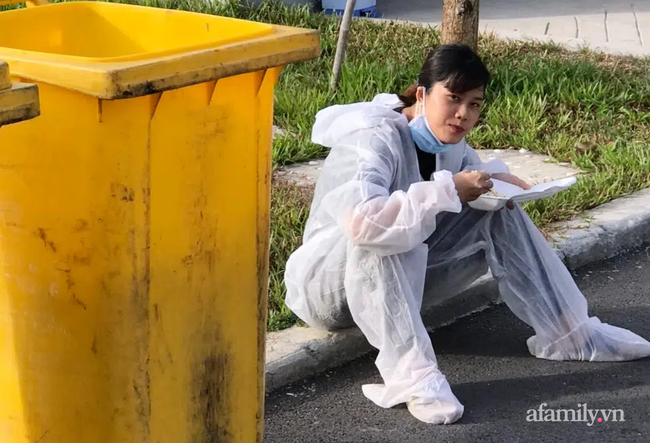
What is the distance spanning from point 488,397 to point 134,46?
156 centimetres

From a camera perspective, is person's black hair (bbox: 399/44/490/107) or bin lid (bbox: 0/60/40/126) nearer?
bin lid (bbox: 0/60/40/126)

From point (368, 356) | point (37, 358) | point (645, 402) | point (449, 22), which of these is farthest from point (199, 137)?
point (449, 22)

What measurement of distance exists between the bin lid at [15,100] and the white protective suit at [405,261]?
136 centimetres

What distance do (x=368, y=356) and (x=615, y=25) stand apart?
5.56 meters

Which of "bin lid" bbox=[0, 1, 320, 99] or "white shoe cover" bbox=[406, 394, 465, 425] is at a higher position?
"bin lid" bbox=[0, 1, 320, 99]

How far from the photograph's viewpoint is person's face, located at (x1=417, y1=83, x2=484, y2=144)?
3291 millimetres

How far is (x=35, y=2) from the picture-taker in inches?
119

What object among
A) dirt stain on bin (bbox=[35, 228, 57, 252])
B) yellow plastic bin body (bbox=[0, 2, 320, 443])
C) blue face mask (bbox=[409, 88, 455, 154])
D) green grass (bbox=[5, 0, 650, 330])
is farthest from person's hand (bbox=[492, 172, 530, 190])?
dirt stain on bin (bbox=[35, 228, 57, 252])

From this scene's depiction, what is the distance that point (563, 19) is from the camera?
28.0 feet

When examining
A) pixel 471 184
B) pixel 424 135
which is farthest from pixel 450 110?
pixel 471 184

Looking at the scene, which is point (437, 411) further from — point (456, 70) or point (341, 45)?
point (341, 45)

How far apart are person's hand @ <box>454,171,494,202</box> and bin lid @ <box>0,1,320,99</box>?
3.01ft
